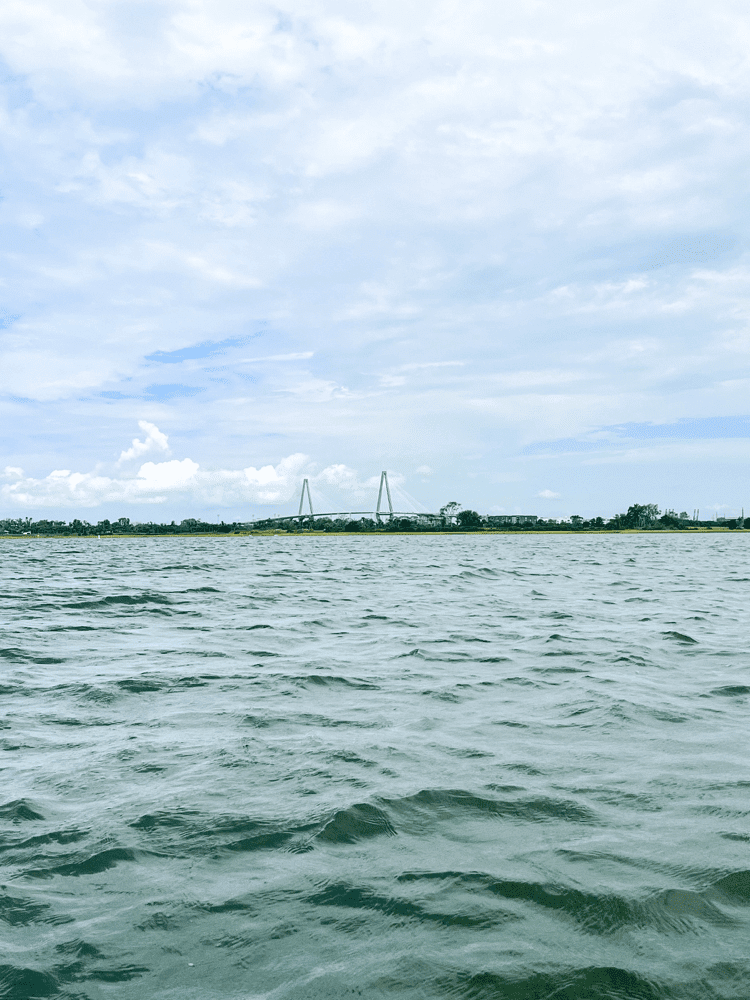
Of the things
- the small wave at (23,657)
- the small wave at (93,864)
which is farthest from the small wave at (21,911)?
the small wave at (23,657)

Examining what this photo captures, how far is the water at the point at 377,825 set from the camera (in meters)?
3.66

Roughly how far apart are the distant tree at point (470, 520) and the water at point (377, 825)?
17852 centimetres

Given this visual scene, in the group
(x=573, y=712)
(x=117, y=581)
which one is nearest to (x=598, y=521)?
(x=117, y=581)

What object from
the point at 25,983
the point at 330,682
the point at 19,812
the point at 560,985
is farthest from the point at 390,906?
the point at 330,682

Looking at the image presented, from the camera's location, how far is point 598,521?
194875 millimetres

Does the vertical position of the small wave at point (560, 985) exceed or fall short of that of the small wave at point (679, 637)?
it exceeds it

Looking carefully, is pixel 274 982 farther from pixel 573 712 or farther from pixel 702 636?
pixel 702 636

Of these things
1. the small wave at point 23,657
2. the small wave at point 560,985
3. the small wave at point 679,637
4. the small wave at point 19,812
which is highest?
the small wave at point 19,812

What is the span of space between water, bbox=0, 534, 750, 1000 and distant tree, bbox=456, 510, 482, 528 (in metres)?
179

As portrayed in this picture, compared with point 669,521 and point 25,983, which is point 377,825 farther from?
point 669,521

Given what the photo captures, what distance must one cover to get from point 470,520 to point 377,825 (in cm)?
18702

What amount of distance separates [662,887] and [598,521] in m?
199

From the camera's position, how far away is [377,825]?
5.33 meters

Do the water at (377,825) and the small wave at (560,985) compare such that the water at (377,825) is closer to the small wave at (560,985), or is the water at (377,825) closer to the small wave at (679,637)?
the small wave at (560,985)
